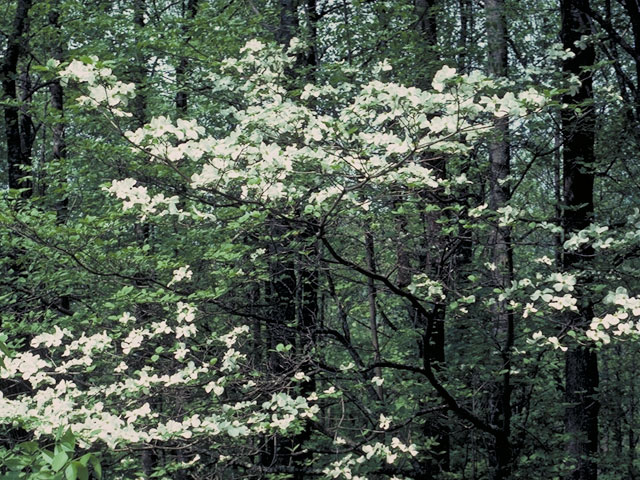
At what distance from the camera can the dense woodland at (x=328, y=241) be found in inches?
126

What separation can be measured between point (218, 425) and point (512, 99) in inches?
99.7

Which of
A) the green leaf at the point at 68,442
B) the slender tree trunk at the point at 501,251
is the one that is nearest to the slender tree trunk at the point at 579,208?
the slender tree trunk at the point at 501,251

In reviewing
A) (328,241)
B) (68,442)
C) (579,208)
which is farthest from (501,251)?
(68,442)

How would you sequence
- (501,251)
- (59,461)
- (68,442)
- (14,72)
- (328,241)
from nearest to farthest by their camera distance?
1. (59,461)
2. (68,442)
3. (501,251)
4. (328,241)
5. (14,72)

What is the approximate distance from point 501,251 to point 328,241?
1.63 m

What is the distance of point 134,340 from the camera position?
3.99 m

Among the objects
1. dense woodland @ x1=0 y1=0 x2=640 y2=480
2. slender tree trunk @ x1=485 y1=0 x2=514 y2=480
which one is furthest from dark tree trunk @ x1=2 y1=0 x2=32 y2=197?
slender tree trunk @ x1=485 y1=0 x2=514 y2=480

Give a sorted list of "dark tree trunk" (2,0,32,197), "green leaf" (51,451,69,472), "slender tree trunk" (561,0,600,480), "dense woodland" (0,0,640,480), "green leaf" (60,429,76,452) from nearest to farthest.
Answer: "green leaf" (51,451,69,472)
"green leaf" (60,429,76,452)
"dense woodland" (0,0,640,480)
"slender tree trunk" (561,0,600,480)
"dark tree trunk" (2,0,32,197)

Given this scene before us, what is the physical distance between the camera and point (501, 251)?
5273mm

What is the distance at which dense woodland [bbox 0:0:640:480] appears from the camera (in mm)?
3205

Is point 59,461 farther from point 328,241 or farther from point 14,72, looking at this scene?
point 14,72

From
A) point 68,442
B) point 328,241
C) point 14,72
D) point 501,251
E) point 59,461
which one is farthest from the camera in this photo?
point 14,72

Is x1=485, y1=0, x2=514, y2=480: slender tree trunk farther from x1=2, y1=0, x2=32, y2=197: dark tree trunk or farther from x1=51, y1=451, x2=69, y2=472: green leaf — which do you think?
x1=2, y1=0, x2=32, y2=197: dark tree trunk

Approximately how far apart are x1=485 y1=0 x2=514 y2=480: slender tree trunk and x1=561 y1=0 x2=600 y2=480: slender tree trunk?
0.49 m
